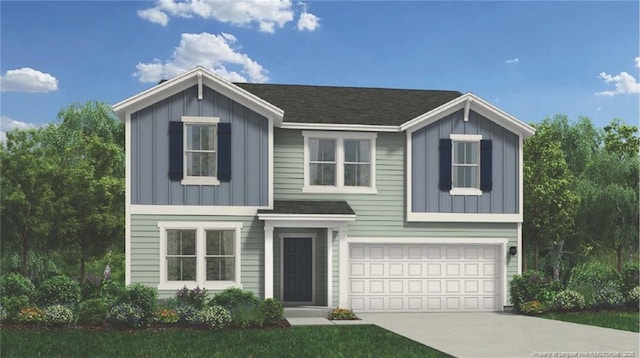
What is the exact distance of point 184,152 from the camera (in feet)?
65.8

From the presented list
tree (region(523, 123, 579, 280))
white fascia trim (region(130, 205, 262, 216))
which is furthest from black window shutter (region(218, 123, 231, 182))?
tree (region(523, 123, 579, 280))

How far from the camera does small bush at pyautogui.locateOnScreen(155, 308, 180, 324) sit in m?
17.7

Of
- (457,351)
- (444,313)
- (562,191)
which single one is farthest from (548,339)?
(562,191)

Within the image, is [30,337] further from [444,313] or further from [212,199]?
[444,313]

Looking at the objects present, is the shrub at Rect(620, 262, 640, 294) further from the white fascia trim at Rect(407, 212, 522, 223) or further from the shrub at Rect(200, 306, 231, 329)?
the shrub at Rect(200, 306, 231, 329)

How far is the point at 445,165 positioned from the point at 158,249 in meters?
8.56

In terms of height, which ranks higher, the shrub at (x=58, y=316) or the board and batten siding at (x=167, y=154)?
the board and batten siding at (x=167, y=154)

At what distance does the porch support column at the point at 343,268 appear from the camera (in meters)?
20.8

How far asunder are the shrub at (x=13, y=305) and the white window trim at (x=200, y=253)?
3.41 metres

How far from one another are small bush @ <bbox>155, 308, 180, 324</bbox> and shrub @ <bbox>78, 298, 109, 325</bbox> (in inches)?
49.3

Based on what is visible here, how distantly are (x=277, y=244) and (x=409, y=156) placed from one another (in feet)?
15.3

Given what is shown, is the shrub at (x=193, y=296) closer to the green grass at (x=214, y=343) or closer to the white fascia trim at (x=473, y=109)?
the green grass at (x=214, y=343)

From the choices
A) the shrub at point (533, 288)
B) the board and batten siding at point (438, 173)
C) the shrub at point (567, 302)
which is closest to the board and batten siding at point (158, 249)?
the board and batten siding at point (438, 173)

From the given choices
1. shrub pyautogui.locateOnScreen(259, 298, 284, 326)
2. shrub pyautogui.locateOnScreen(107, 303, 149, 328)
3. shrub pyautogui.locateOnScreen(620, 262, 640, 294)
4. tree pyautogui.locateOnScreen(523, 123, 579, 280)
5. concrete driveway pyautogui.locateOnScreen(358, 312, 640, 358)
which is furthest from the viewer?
tree pyautogui.locateOnScreen(523, 123, 579, 280)
